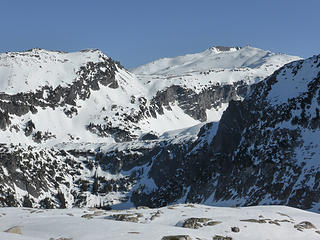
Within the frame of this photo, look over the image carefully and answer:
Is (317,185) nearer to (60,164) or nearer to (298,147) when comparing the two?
(298,147)

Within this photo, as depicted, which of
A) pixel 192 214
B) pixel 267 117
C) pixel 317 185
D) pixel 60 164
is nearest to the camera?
pixel 192 214

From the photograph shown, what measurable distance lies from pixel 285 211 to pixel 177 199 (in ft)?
313

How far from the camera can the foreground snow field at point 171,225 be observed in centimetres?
3771

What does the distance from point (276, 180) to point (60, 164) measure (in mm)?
112061

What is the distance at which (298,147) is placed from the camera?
367 ft

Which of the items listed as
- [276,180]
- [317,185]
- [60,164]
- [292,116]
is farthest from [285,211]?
[60,164]

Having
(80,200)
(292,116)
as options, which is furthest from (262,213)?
(80,200)

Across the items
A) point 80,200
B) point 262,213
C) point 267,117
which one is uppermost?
point 267,117

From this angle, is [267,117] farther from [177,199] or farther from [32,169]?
[32,169]

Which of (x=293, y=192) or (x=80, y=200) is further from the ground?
(x=293, y=192)

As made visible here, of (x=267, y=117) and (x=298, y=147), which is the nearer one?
(x=298, y=147)

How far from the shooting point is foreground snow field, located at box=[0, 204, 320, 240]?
3771 centimetres

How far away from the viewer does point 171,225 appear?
47656 millimetres

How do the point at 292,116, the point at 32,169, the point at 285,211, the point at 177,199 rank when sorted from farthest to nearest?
the point at 32,169, the point at 177,199, the point at 292,116, the point at 285,211
